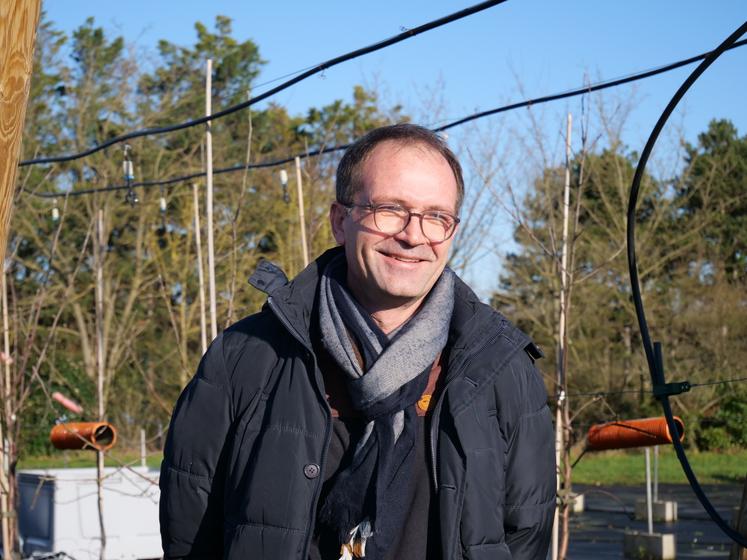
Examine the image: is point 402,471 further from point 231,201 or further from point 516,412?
point 231,201

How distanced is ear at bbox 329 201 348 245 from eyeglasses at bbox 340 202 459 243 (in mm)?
76

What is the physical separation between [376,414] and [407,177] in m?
0.43

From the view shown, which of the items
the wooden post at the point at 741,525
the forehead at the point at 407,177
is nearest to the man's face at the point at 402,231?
the forehead at the point at 407,177

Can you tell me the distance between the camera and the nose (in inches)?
78.1

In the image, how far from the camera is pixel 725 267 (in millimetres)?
24750

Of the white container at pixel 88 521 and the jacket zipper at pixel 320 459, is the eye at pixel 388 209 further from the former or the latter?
the white container at pixel 88 521

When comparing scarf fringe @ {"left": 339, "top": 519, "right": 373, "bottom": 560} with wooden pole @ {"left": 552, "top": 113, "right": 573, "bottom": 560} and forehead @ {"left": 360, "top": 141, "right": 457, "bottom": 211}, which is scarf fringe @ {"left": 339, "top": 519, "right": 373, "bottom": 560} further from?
wooden pole @ {"left": 552, "top": 113, "right": 573, "bottom": 560}

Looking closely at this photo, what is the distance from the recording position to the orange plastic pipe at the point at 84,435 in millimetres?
6652

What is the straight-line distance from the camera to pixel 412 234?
198cm

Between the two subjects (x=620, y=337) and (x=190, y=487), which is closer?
(x=190, y=487)

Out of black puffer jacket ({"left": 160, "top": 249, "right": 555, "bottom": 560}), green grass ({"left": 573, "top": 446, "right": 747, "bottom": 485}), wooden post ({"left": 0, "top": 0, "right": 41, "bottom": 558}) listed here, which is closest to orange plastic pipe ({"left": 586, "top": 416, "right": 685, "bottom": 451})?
black puffer jacket ({"left": 160, "top": 249, "right": 555, "bottom": 560})

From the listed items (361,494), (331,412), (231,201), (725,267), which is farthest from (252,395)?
(725,267)

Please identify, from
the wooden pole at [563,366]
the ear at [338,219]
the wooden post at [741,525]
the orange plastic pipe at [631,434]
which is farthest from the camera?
the wooden pole at [563,366]

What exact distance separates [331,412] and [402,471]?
168 mm
